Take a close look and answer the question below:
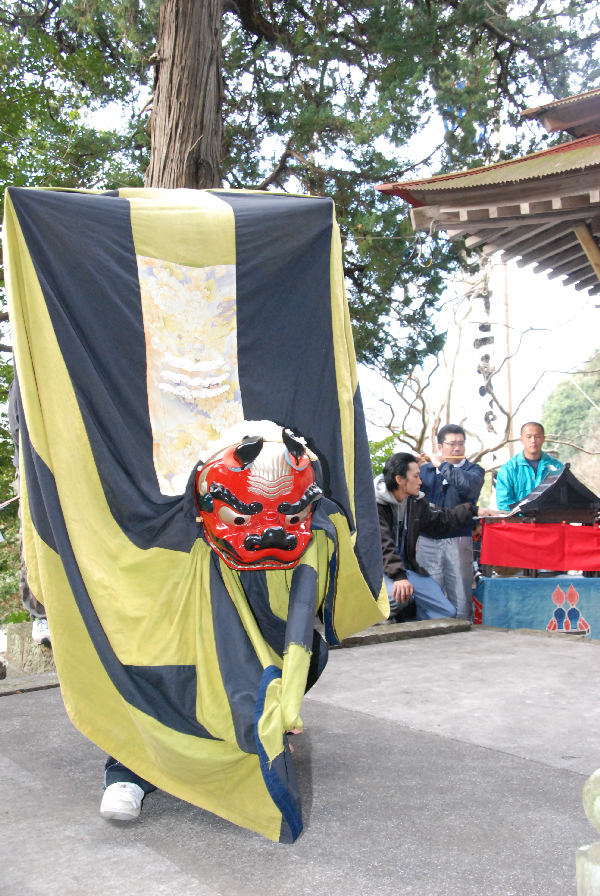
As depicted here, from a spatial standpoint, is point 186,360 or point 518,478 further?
point 518,478

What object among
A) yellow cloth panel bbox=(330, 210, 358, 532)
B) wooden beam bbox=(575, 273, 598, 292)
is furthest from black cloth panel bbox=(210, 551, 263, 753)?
wooden beam bbox=(575, 273, 598, 292)

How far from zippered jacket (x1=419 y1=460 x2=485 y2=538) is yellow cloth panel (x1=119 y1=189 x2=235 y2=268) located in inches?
123

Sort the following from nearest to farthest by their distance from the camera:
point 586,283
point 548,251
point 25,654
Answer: point 25,654
point 548,251
point 586,283

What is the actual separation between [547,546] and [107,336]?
4135 millimetres

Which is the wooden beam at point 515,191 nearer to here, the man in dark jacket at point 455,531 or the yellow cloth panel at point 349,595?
the man in dark jacket at point 455,531

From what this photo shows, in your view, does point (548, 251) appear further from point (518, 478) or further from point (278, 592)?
point (278, 592)

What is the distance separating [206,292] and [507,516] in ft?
12.3

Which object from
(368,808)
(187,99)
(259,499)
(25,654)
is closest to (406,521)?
(25,654)

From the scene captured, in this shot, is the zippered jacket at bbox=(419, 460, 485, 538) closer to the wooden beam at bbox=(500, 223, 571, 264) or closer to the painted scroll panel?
the wooden beam at bbox=(500, 223, 571, 264)

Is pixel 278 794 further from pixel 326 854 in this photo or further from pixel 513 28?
pixel 513 28

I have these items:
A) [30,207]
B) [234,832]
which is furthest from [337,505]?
[30,207]

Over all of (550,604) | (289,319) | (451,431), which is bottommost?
(550,604)

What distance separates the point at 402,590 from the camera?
190 inches

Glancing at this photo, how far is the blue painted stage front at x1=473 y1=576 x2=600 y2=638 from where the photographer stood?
5480 mm
